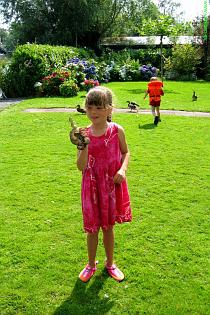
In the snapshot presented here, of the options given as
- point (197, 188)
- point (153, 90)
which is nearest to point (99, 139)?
point (197, 188)

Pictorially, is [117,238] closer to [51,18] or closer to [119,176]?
[119,176]

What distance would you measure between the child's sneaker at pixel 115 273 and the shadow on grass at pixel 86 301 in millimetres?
106

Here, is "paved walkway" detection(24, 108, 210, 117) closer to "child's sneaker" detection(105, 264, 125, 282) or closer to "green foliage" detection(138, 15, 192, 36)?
"child's sneaker" detection(105, 264, 125, 282)

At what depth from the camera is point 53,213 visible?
5.23 meters

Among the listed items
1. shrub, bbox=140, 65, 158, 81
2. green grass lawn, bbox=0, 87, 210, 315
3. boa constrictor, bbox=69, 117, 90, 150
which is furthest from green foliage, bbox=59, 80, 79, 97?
boa constrictor, bbox=69, 117, 90, 150

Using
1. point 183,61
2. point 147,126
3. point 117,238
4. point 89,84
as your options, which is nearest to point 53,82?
point 89,84

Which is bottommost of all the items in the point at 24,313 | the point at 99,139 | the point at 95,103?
the point at 24,313

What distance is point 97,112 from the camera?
3.19 metres

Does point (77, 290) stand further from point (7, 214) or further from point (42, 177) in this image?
point (42, 177)

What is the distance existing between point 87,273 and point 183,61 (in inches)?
1077

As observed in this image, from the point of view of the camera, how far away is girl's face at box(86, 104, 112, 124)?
10.4ft

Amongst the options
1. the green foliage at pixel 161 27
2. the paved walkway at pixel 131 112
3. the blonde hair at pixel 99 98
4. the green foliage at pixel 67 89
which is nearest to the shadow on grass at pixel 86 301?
the blonde hair at pixel 99 98

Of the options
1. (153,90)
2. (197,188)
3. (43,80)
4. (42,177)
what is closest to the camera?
(197,188)

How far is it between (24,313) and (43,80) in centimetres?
1641
